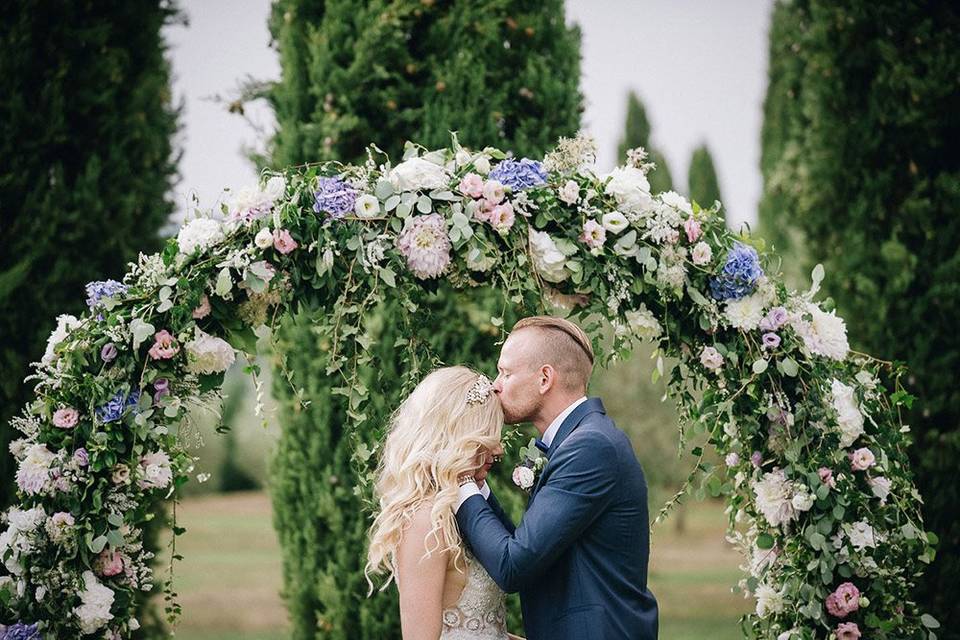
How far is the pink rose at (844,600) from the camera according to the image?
359cm

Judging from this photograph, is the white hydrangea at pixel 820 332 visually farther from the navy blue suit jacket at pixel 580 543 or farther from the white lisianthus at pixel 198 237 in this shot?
A: the white lisianthus at pixel 198 237

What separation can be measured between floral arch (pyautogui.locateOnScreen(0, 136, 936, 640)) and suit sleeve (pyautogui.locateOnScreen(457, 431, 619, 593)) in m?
0.59

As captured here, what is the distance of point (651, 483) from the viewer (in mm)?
13430

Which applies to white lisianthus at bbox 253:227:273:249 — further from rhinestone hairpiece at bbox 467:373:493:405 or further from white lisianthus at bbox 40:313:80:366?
rhinestone hairpiece at bbox 467:373:493:405

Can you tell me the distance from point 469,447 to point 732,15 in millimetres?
13851

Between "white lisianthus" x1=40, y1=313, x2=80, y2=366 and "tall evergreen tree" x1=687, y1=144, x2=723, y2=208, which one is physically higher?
"tall evergreen tree" x1=687, y1=144, x2=723, y2=208

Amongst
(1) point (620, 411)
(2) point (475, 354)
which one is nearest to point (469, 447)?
(2) point (475, 354)

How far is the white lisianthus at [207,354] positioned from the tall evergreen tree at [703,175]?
865 inches

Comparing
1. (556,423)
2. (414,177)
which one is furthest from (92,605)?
(414,177)

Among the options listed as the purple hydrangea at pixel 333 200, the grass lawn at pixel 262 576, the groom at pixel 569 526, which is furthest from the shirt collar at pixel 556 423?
the grass lawn at pixel 262 576

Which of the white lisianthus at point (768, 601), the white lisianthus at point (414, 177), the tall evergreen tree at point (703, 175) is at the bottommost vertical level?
the white lisianthus at point (768, 601)

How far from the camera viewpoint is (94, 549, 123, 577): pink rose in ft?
11.1

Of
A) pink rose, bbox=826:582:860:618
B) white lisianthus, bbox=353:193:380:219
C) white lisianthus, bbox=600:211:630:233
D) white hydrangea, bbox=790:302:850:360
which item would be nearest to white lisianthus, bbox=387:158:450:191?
white lisianthus, bbox=353:193:380:219

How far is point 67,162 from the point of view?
17.5ft
